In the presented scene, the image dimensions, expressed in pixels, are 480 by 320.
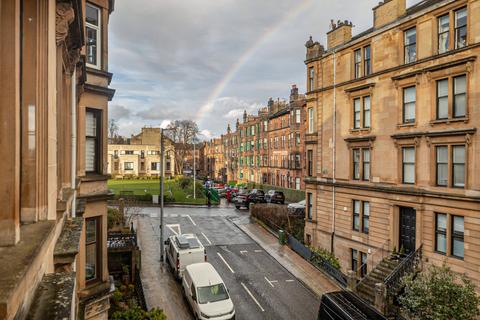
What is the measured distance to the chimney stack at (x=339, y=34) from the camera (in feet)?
80.4

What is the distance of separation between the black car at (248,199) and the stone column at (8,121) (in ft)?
136

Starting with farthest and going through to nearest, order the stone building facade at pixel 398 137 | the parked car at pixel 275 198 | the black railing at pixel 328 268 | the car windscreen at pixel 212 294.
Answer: the parked car at pixel 275 198 → the black railing at pixel 328 268 → the stone building facade at pixel 398 137 → the car windscreen at pixel 212 294

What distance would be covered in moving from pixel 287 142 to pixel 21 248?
5451 centimetres

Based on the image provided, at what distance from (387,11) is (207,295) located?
18679 mm

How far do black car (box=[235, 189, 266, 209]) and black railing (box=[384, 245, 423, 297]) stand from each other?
26546mm

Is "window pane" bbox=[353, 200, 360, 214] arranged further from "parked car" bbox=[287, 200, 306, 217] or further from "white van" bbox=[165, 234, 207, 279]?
"parked car" bbox=[287, 200, 306, 217]

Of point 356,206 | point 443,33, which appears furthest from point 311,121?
point 443,33

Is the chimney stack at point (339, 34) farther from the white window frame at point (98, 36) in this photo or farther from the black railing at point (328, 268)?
the white window frame at point (98, 36)

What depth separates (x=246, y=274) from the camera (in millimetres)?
21922

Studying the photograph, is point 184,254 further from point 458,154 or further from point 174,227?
point 458,154

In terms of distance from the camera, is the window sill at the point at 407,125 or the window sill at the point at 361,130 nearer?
the window sill at the point at 407,125

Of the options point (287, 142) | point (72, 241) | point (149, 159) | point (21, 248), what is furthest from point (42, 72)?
point (149, 159)

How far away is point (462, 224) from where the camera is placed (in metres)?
16.9

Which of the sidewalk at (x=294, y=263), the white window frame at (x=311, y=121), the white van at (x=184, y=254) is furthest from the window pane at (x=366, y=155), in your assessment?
the white van at (x=184, y=254)
